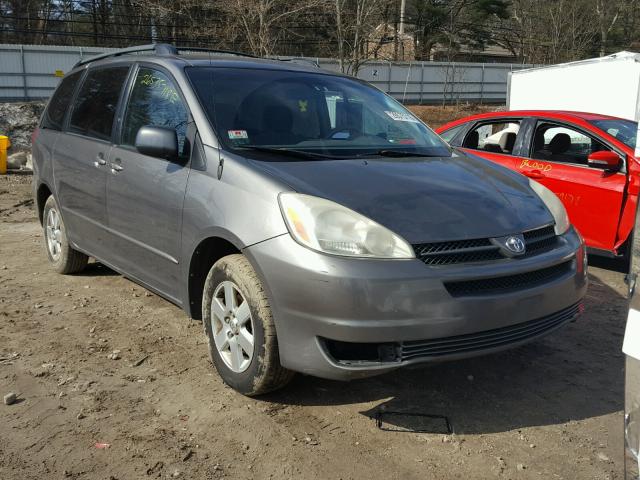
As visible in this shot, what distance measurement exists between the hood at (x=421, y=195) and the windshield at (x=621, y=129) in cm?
302

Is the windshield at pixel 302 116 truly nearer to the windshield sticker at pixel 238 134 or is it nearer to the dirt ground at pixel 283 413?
the windshield sticker at pixel 238 134

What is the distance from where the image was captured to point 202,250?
3521 millimetres

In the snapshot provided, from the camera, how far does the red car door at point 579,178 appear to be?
19.2 feet

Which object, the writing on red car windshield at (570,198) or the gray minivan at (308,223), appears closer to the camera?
the gray minivan at (308,223)

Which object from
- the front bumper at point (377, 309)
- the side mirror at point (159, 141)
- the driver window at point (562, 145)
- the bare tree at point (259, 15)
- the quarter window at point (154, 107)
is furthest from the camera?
the bare tree at point (259, 15)

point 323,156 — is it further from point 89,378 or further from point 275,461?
point 89,378

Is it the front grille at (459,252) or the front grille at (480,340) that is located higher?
the front grille at (459,252)

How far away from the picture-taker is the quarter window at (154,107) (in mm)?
3830

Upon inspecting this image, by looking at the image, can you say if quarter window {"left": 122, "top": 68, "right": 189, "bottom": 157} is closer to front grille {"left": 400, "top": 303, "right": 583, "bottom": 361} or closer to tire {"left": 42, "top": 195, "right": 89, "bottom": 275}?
tire {"left": 42, "top": 195, "right": 89, "bottom": 275}

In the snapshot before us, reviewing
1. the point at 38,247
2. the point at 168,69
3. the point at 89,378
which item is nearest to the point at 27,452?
the point at 89,378

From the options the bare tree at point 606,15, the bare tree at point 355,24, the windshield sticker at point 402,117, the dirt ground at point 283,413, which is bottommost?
the dirt ground at point 283,413

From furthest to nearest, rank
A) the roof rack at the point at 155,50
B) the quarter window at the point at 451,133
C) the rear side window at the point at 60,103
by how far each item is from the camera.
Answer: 1. the quarter window at the point at 451,133
2. the rear side window at the point at 60,103
3. the roof rack at the point at 155,50

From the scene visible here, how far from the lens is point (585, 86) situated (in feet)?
49.9

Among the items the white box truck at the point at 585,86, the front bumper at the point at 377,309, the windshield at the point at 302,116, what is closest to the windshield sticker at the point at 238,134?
the windshield at the point at 302,116
